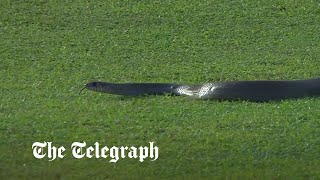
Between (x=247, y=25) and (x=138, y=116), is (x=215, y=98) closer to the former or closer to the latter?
(x=138, y=116)

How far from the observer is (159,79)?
12797mm

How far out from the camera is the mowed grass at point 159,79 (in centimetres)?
870

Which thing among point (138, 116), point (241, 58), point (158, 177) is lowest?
point (158, 177)

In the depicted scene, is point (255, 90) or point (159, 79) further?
point (159, 79)

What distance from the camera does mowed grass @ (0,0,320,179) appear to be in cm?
870

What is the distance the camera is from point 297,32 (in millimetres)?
15750

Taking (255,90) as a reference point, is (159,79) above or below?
above

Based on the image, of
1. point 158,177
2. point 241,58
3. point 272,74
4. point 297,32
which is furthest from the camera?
point 297,32

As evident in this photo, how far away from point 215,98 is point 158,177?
311 centimetres

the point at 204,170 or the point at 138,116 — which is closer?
the point at 204,170

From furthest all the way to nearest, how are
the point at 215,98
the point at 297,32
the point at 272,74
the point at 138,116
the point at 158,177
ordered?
the point at 297,32, the point at 272,74, the point at 215,98, the point at 138,116, the point at 158,177

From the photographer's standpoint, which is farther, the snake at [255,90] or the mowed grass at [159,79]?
the snake at [255,90]

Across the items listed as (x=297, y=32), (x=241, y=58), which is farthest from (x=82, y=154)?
(x=297, y=32)

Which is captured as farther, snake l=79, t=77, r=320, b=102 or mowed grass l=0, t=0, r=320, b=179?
snake l=79, t=77, r=320, b=102
